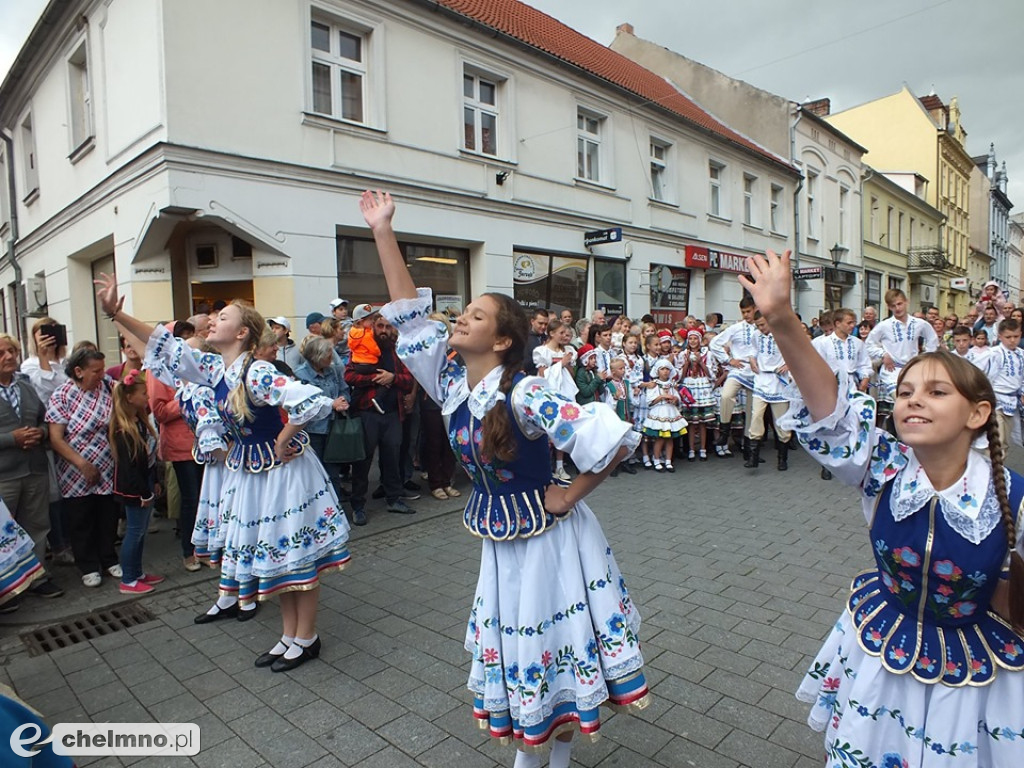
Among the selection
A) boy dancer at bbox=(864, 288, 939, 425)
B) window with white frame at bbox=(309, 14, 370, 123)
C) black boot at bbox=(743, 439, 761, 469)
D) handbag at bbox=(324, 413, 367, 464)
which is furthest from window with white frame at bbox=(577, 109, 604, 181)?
handbag at bbox=(324, 413, 367, 464)

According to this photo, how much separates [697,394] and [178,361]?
23.5ft

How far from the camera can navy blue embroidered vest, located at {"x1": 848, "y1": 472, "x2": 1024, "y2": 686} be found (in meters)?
1.77

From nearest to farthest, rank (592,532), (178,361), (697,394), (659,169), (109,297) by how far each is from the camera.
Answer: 1. (592,532)
2. (109,297)
3. (178,361)
4. (697,394)
5. (659,169)

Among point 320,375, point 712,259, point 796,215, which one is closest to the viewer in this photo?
point 320,375

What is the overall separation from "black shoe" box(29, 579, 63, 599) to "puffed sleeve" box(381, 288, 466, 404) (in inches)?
160

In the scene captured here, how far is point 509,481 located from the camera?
248cm

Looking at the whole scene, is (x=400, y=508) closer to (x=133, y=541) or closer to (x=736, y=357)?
(x=133, y=541)

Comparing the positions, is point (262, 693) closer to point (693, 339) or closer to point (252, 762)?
point (252, 762)

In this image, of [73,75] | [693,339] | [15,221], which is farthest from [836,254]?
[15,221]

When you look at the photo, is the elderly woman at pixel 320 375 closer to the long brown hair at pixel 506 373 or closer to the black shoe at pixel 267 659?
the black shoe at pixel 267 659

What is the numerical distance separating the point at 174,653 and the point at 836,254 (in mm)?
26919

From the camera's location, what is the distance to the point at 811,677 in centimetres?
224

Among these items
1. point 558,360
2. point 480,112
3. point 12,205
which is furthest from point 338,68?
point 12,205

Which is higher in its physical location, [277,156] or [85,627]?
[277,156]
